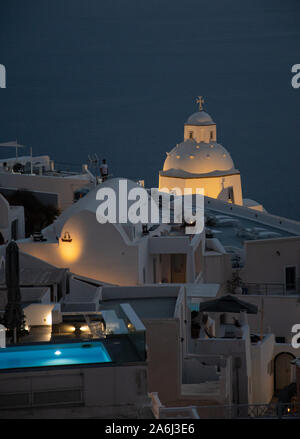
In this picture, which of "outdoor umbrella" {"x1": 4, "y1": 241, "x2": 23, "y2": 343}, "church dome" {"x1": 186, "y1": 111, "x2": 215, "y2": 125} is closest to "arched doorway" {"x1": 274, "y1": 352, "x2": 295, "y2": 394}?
"outdoor umbrella" {"x1": 4, "y1": 241, "x2": 23, "y2": 343}

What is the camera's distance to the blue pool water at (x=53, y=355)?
10.7 m

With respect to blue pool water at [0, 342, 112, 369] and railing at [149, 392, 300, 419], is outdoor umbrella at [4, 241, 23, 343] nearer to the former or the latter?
blue pool water at [0, 342, 112, 369]

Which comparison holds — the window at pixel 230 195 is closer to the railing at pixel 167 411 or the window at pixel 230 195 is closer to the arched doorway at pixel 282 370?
the arched doorway at pixel 282 370

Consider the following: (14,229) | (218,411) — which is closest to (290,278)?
(14,229)

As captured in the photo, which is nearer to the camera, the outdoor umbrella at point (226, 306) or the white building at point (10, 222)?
the outdoor umbrella at point (226, 306)

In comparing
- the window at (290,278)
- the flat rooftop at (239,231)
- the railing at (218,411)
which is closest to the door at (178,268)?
the window at (290,278)

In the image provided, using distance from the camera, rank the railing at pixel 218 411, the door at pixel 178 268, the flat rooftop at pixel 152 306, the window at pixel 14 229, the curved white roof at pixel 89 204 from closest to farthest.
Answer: the railing at pixel 218 411 → the flat rooftop at pixel 152 306 → the curved white roof at pixel 89 204 → the door at pixel 178 268 → the window at pixel 14 229

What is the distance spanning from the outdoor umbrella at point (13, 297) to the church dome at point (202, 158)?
3454cm

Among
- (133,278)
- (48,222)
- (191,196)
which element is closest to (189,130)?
(191,196)

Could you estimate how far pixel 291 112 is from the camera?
19200 cm

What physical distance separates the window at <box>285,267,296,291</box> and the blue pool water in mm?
14044

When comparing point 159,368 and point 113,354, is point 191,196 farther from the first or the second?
point 113,354

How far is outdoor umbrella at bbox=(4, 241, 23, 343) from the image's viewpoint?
1372cm

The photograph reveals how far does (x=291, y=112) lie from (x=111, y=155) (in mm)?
59932
